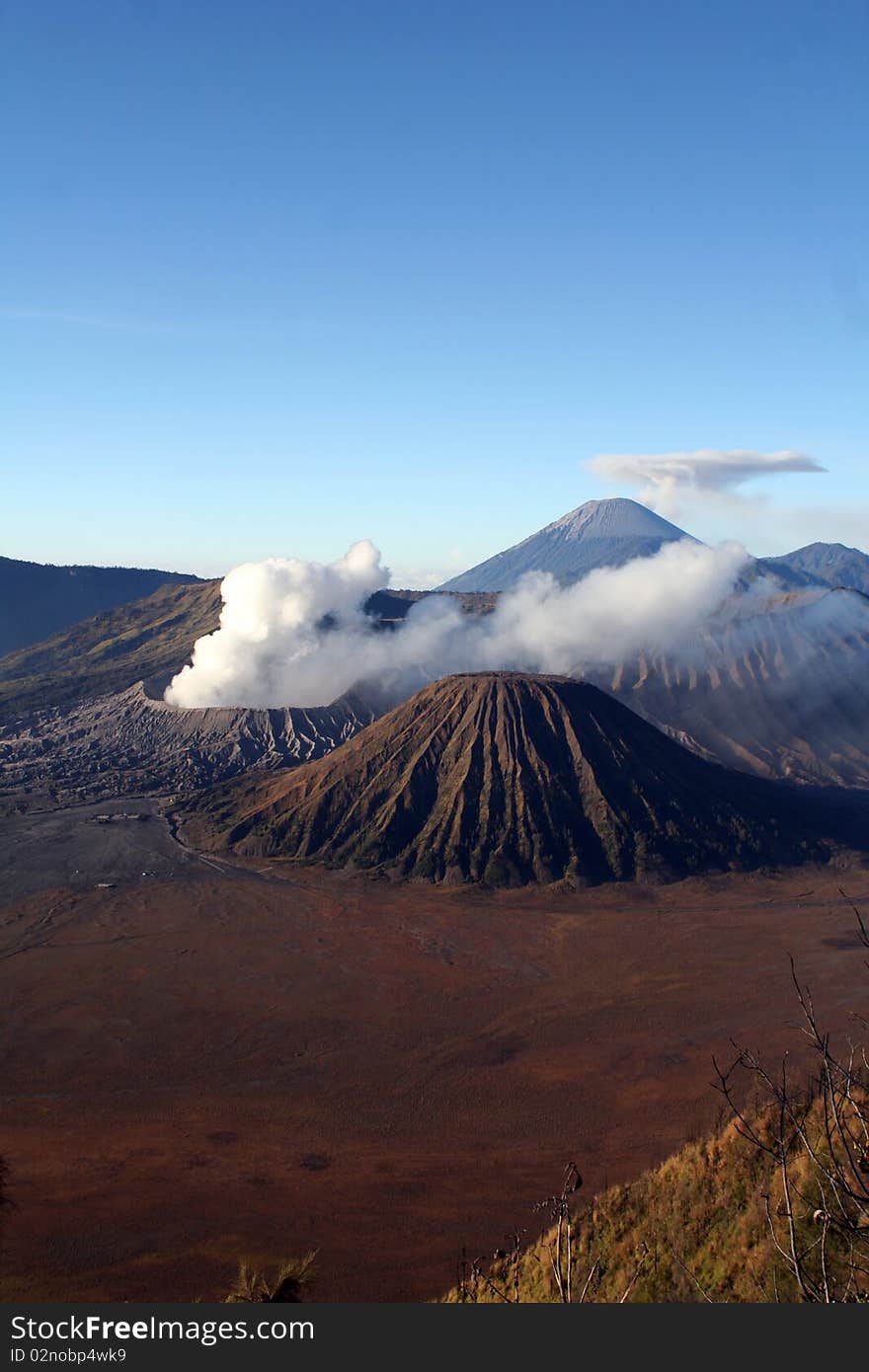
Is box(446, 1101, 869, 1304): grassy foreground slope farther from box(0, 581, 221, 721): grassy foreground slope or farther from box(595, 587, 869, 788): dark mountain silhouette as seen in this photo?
box(0, 581, 221, 721): grassy foreground slope

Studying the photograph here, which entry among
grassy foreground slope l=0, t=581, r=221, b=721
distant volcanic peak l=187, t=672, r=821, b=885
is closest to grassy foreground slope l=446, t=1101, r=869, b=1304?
distant volcanic peak l=187, t=672, r=821, b=885

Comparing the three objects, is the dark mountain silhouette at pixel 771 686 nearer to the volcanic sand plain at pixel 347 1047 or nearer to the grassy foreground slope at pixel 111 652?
the volcanic sand plain at pixel 347 1047

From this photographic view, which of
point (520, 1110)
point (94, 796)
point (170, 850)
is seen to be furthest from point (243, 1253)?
point (94, 796)

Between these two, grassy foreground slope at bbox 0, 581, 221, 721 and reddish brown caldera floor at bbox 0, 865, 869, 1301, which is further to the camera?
grassy foreground slope at bbox 0, 581, 221, 721

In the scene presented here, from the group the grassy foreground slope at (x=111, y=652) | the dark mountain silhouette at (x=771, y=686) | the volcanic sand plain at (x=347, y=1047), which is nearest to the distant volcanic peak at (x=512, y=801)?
the volcanic sand plain at (x=347, y=1047)

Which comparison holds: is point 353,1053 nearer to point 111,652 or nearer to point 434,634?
point 434,634

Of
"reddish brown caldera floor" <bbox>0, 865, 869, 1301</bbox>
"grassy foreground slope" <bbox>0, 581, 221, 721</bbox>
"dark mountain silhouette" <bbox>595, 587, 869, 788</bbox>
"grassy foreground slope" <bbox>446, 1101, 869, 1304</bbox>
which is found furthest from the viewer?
"grassy foreground slope" <bbox>0, 581, 221, 721</bbox>

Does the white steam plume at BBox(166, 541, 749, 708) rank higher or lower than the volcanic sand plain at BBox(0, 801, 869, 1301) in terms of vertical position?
higher
